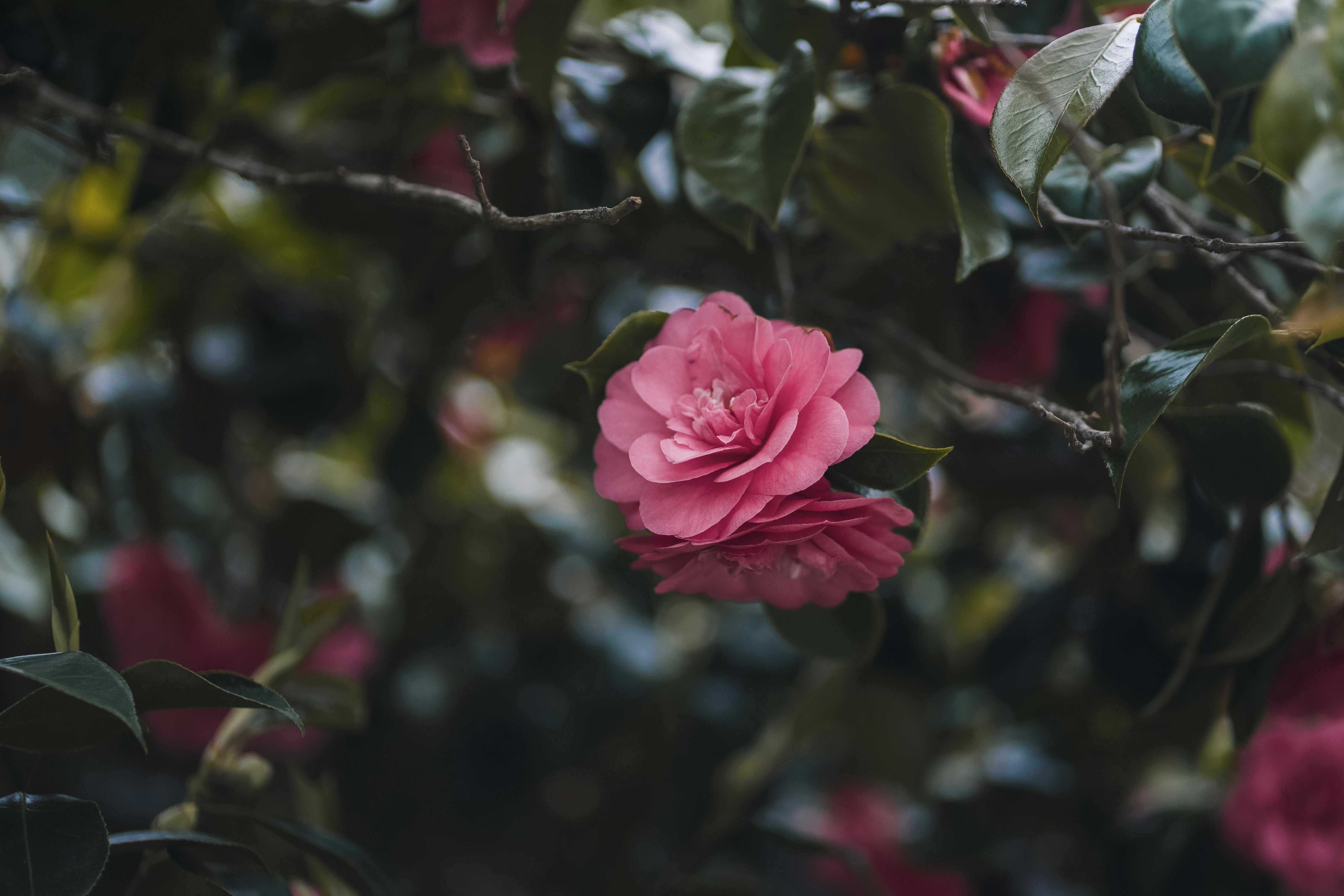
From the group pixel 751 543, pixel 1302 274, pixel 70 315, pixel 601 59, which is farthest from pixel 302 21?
pixel 1302 274

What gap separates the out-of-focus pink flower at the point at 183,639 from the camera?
Answer: 29.9 inches

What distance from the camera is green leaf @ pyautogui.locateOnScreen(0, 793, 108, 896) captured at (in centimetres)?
35

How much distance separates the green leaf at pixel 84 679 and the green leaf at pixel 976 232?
40 cm

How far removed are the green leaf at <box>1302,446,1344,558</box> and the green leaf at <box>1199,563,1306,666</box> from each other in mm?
75

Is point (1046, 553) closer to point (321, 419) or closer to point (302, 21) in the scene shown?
point (321, 419)

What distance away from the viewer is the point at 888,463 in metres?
0.38

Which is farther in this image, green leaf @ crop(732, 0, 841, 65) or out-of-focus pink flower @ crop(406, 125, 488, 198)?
out-of-focus pink flower @ crop(406, 125, 488, 198)

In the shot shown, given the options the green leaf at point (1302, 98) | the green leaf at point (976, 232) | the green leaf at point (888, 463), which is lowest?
the green leaf at point (888, 463)

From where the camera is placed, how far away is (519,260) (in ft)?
1.92

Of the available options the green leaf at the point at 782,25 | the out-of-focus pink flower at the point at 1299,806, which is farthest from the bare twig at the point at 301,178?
the out-of-focus pink flower at the point at 1299,806

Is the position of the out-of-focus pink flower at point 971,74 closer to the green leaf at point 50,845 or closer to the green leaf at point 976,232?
the green leaf at point 976,232

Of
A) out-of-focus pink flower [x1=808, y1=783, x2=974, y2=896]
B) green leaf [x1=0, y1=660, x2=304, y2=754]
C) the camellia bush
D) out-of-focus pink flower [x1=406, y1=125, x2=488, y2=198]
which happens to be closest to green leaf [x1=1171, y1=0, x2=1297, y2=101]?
the camellia bush

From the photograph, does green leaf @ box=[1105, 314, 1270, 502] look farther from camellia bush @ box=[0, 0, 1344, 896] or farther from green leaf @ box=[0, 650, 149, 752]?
green leaf @ box=[0, 650, 149, 752]

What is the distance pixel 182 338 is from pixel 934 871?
895 mm
